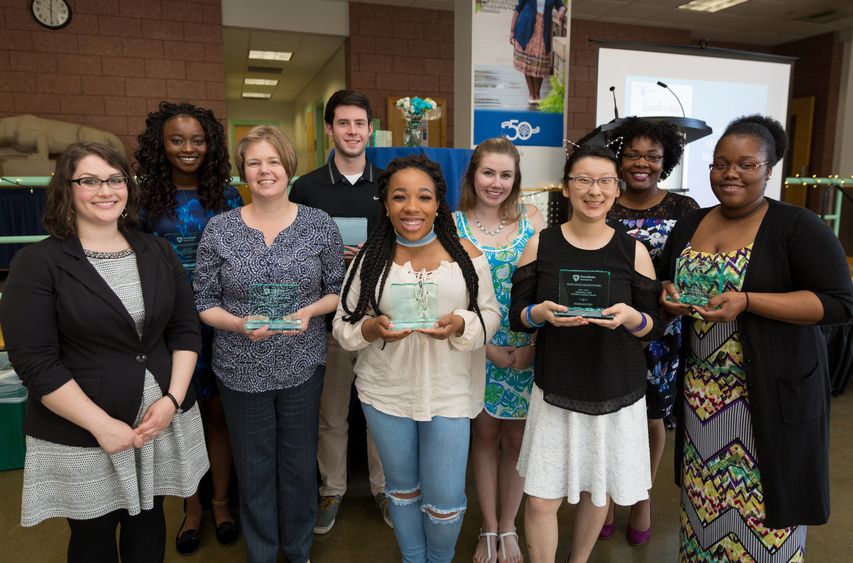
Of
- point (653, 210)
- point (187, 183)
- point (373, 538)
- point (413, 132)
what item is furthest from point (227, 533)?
point (413, 132)

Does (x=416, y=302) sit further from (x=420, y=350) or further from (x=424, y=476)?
(x=424, y=476)

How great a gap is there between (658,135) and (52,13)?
7.63 m

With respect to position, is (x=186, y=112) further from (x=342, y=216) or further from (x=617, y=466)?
(x=617, y=466)

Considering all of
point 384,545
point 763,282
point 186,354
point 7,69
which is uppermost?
point 7,69

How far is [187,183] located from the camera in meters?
2.09

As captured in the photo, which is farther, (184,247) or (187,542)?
(187,542)

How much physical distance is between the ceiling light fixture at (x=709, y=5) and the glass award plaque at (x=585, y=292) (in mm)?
8276

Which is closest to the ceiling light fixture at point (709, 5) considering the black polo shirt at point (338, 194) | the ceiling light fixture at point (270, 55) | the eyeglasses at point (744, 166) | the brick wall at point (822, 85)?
the brick wall at point (822, 85)

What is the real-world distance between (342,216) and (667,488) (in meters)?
2.07

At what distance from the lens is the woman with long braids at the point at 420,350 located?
5.42 feet

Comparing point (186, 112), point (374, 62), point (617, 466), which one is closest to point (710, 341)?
point (617, 466)

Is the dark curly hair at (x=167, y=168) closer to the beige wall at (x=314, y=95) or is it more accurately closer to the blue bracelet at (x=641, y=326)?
the blue bracelet at (x=641, y=326)

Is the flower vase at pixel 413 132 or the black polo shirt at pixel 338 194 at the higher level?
the flower vase at pixel 413 132

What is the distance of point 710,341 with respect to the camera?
1658 mm
